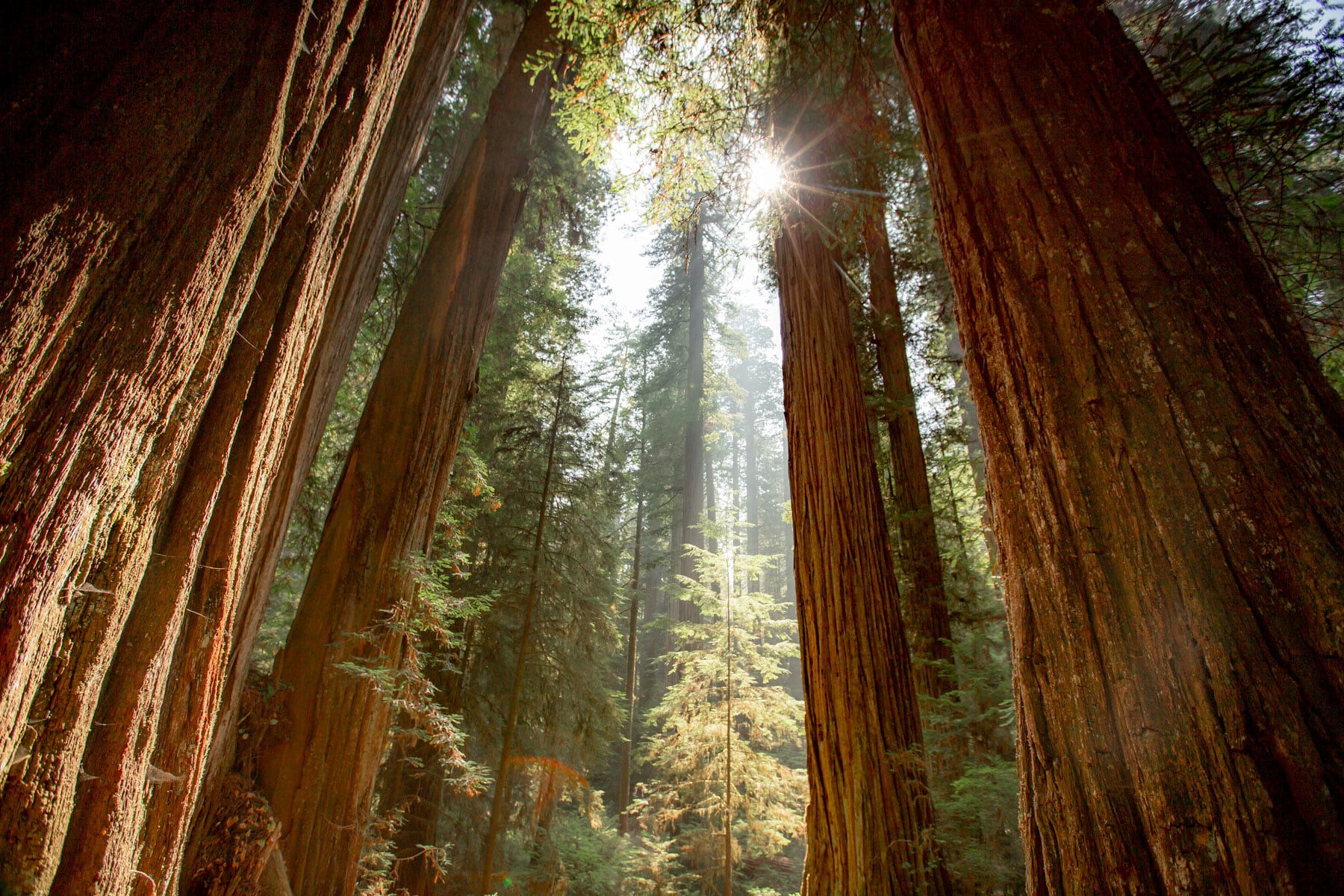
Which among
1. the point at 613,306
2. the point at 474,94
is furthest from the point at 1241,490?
the point at 613,306

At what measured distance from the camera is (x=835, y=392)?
3555 mm

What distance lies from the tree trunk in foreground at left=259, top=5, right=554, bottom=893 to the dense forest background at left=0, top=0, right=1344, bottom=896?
24mm

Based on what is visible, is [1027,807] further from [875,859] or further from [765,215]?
[765,215]

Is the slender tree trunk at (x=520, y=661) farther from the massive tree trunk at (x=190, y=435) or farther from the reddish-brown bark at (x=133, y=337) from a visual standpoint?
the reddish-brown bark at (x=133, y=337)

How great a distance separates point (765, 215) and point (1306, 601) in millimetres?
4191

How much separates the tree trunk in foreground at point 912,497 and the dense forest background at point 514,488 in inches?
1.5

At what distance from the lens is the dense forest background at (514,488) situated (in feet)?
3.00

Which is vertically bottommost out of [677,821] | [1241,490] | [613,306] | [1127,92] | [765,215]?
[677,821]

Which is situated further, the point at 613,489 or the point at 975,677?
the point at 613,489

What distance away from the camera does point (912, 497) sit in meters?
4.87

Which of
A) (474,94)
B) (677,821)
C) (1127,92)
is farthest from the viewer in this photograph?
(677,821)

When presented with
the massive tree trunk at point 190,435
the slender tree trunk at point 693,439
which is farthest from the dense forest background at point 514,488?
the slender tree trunk at point 693,439

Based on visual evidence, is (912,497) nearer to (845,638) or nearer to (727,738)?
(845,638)

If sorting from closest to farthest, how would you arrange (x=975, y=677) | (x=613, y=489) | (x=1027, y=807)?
(x=1027, y=807)
(x=975, y=677)
(x=613, y=489)
